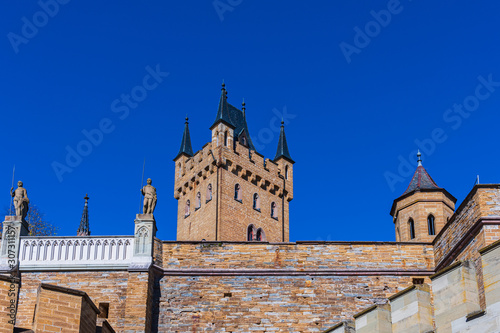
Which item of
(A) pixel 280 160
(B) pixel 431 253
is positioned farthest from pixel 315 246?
(A) pixel 280 160

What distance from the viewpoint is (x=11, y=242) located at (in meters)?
25.6

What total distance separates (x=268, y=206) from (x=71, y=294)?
44327mm

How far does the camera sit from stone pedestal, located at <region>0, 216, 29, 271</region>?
25.2m

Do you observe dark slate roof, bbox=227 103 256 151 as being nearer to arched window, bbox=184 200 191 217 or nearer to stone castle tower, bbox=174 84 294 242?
stone castle tower, bbox=174 84 294 242

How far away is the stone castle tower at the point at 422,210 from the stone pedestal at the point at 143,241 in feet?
44.6

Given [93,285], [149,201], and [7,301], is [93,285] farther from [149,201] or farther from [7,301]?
[7,301]

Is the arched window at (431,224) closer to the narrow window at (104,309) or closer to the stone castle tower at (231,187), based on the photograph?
the narrow window at (104,309)

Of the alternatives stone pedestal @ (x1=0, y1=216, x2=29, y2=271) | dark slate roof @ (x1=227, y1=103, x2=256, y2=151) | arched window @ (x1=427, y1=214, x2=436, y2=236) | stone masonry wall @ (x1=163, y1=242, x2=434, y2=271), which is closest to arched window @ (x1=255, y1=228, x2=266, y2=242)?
dark slate roof @ (x1=227, y1=103, x2=256, y2=151)

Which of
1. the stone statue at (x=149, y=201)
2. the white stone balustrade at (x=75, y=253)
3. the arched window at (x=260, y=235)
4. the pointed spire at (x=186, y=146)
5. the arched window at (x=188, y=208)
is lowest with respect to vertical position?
the white stone balustrade at (x=75, y=253)

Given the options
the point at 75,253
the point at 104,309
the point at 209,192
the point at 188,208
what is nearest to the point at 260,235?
the point at 209,192

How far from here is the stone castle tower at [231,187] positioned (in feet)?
180

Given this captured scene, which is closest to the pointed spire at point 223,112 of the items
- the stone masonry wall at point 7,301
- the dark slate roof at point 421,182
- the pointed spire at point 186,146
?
the pointed spire at point 186,146

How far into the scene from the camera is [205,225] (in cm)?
5484

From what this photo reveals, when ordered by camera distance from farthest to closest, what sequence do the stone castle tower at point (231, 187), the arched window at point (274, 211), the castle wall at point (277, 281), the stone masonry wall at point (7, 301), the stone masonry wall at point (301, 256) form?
the arched window at point (274, 211) < the stone castle tower at point (231, 187) < the stone masonry wall at point (301, 256) < the castle wall at point (277, 281) < the stone masonry wall at point (7, 301)
